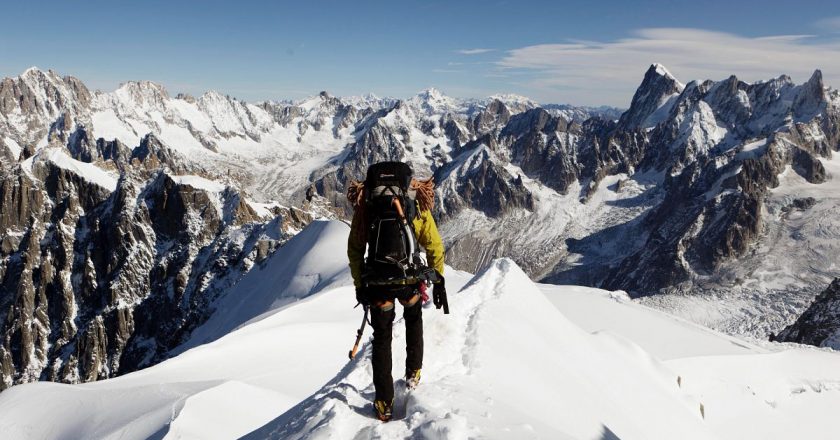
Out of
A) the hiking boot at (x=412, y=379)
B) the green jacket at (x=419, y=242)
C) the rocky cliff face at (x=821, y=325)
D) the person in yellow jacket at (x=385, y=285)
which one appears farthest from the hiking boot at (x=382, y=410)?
the rocky cliff face at (x=821, y=325)

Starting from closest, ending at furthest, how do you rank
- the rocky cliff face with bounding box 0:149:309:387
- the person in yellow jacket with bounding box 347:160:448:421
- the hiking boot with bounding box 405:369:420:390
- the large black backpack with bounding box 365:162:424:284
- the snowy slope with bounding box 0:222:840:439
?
the large black backpack with bounding box 365:162:424:284
the person in yellow jacket with bounding box 347:160:448:421
the snowy slope with bounding box 0:222:840:439
the hiking boot with bounding box 405:369:420:390
the rocky cliff face with bounding box 0:149:309:387

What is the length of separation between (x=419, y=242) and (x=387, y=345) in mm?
1972

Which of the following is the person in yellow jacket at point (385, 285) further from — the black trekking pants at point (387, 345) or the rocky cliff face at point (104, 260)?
the rocky cliff face at point (104, 260)

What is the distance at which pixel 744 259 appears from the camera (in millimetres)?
183375

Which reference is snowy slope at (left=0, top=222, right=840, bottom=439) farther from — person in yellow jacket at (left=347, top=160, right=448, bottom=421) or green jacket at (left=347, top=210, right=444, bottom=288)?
green jacket at (left=347, top=210, right=444, bottom=288)

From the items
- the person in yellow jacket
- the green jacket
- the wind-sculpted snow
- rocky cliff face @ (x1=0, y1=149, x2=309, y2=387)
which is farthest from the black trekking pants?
rocky cliff face @ (x1=0, y1=149, x2=309, y2=387)

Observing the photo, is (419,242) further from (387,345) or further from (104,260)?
(104,260)

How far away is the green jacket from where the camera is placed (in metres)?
8.98

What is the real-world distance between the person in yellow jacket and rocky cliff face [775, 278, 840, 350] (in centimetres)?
6884

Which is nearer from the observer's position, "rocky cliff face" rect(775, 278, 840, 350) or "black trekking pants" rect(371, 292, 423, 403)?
"black trekking pants" rect(371, 292, 423, 403)

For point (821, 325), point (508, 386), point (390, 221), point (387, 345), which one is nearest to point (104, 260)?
point (508, 386)

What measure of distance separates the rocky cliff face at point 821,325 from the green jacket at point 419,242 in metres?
68.7

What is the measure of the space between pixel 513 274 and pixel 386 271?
34.3ft

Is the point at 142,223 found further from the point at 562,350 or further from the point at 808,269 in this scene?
the point at 808,269
